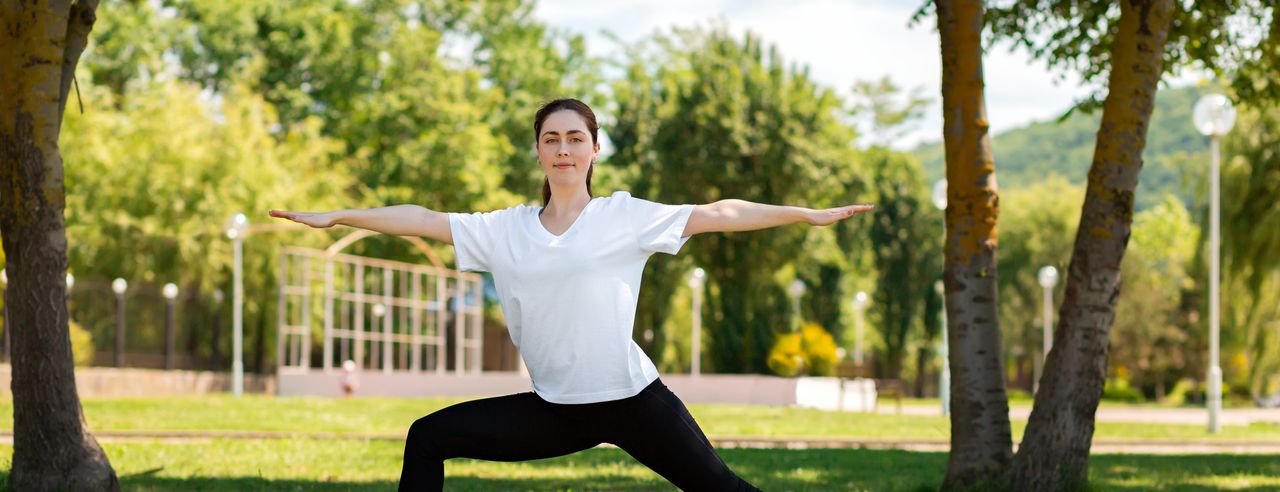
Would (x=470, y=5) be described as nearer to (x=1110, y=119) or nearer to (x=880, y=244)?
(x=880, y=244)

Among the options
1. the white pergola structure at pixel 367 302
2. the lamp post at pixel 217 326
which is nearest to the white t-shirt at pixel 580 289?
the white pergola structure at pixel 367 302

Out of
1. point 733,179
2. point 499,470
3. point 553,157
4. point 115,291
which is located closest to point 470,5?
point 733,179

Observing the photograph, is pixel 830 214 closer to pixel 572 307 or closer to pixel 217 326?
pixel 572 307

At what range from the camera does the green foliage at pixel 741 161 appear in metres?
44.5

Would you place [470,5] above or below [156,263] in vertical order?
above

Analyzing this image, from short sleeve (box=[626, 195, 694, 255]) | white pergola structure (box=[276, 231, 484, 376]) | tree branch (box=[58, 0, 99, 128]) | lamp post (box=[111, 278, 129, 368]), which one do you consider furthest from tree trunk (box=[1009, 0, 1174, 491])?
lamp post (box=[111, 278, 129, 368])

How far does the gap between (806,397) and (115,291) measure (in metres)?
17.2

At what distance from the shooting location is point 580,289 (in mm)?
4617

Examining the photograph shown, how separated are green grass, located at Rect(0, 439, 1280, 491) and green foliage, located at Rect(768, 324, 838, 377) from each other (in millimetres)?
27311

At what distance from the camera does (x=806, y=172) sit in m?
43.8

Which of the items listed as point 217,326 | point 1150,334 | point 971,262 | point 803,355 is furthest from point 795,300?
point 971,262

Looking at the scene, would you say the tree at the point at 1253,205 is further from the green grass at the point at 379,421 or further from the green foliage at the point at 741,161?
the green foliage at the point at 741,161

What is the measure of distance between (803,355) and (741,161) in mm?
6269

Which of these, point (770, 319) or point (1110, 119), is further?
point (770, 319)
